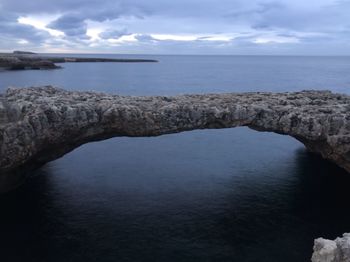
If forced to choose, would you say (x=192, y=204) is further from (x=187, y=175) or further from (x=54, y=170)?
(x=54, y=170)

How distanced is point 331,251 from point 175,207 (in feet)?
69.7

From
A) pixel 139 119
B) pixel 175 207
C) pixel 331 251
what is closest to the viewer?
pixel 331 251

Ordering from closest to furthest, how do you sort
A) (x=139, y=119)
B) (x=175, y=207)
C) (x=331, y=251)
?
(x=331, y=251) → (x=139, y=119) → (x=175, y=207)

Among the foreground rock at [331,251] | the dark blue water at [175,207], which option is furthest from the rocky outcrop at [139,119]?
the foreground rock at [331,251]

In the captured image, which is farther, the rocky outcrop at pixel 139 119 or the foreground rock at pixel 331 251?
the rocky outcrop at pixel 139 119

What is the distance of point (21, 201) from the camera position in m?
35.5

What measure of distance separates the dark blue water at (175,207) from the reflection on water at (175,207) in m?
0.07

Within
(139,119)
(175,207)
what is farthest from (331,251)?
(175,207)

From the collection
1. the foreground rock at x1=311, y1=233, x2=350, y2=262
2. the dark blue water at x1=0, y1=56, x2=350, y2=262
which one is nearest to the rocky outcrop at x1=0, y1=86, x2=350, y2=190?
the dark blue water at x1=0, y1=56, x2=350, y2=262

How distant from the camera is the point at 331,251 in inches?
531

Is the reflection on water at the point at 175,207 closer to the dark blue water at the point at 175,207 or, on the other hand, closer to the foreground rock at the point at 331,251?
the dark blue water at the point at 175,207

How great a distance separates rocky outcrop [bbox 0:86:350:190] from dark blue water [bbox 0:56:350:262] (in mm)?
4370

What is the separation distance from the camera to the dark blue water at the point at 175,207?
27.8 metres

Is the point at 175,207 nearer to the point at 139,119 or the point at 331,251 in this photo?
the point at 139,119
